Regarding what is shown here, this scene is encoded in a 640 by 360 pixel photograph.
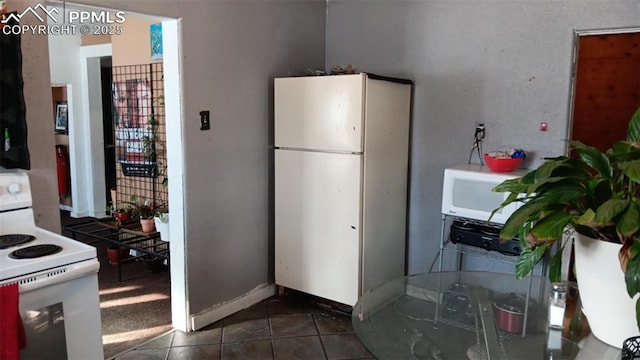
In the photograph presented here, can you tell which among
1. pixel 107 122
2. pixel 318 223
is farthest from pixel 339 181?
pixel 107 122

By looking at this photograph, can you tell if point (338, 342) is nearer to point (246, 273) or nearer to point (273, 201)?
point (246, 273)

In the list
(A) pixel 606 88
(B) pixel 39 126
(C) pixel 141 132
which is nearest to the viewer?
(B) pixel 39 126

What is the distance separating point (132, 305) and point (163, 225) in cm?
66

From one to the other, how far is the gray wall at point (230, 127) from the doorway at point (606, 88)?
2.52m

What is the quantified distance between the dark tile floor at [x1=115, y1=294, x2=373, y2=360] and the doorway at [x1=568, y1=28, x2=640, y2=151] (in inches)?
104

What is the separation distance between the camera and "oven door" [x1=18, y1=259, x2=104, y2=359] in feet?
5.39

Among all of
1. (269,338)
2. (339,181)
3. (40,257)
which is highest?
(339,181)

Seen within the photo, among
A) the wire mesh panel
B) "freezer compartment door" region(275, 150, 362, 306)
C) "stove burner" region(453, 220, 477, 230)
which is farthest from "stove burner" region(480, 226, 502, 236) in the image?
the wire mesh panel

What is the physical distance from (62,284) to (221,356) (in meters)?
1.26

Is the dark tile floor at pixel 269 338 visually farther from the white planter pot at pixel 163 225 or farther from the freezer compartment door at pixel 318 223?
the white planter pot at pixel 163 225

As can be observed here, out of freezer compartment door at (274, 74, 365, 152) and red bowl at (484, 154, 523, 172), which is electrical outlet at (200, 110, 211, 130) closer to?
freezer compartment door at (274, 74, 365, 152)

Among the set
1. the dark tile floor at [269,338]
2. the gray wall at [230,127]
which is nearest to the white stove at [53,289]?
the dark tile floor at [269,338]

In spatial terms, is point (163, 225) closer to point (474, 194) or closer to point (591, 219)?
point (474, 194)

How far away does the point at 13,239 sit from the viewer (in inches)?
75.4
